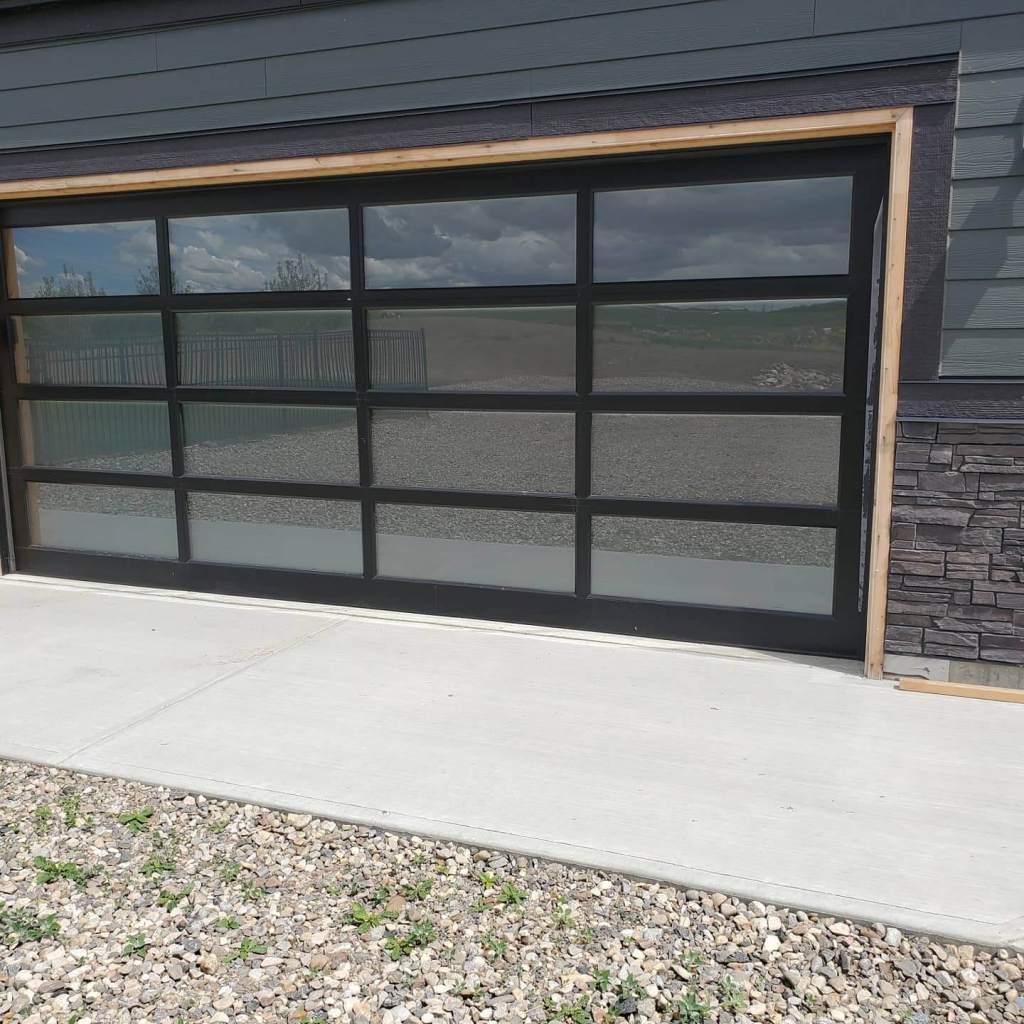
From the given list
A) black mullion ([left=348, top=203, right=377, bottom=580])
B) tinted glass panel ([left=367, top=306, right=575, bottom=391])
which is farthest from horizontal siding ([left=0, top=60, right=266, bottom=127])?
tinted glass panel ([left=367, top=306, right=575, bottom=391])

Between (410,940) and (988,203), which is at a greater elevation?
(988,203)

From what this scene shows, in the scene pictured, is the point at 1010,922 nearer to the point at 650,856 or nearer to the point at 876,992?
the point at 876,992

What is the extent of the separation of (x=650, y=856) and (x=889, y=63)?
300 cm

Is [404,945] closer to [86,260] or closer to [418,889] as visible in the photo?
[418,889]

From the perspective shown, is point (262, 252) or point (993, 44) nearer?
point (993, 44)

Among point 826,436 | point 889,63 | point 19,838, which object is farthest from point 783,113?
point 19,838

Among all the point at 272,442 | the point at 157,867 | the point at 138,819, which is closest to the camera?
the point at 157,867

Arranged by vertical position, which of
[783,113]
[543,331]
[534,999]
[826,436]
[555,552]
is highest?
[783,113]

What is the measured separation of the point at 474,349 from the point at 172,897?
111 inches

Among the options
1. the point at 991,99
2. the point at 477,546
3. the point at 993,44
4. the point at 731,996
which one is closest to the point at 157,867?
the point at 731,996

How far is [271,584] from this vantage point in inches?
199

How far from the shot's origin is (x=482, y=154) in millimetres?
4156

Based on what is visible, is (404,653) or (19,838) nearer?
(19,838)

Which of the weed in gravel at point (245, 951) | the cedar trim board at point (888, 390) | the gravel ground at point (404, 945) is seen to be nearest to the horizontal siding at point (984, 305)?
the cedar trim board at point (888, 390)
